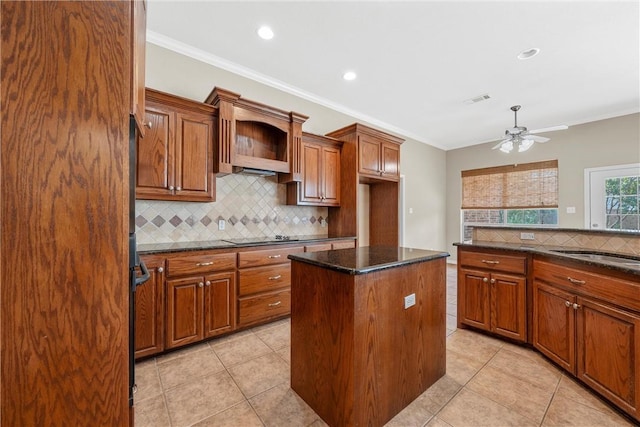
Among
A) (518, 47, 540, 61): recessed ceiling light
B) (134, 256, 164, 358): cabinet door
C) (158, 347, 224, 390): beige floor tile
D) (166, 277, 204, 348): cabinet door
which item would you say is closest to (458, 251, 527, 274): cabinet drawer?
(518, 47, 540, 61): recessed ceiling light

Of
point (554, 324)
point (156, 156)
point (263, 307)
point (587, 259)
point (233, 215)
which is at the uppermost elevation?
point (156, 156)

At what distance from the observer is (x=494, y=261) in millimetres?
2479

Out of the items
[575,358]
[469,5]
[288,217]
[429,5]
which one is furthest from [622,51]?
[288,217]

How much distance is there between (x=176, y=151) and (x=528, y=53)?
151 inches

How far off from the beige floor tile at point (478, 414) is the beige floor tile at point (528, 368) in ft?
1.54

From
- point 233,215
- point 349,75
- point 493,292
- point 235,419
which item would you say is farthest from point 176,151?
point 493,292

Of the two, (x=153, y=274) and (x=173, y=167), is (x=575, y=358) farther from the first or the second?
(x=173, y=167)

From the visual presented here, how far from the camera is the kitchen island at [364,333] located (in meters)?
1.36

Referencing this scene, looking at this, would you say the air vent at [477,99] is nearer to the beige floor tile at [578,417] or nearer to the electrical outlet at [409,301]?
the electrical outlet at [409,301]

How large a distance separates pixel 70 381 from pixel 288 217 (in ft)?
8.98

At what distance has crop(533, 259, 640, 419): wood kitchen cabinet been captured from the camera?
4.94ft

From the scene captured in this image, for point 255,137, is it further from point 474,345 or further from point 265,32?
point 474,345

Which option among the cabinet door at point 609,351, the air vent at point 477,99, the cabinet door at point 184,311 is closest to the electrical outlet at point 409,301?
the cabinet door at point 609,351

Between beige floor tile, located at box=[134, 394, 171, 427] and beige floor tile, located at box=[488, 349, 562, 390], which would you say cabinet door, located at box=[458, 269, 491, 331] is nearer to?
beige floor tile, located at box=[488, 349, 562, 390]
